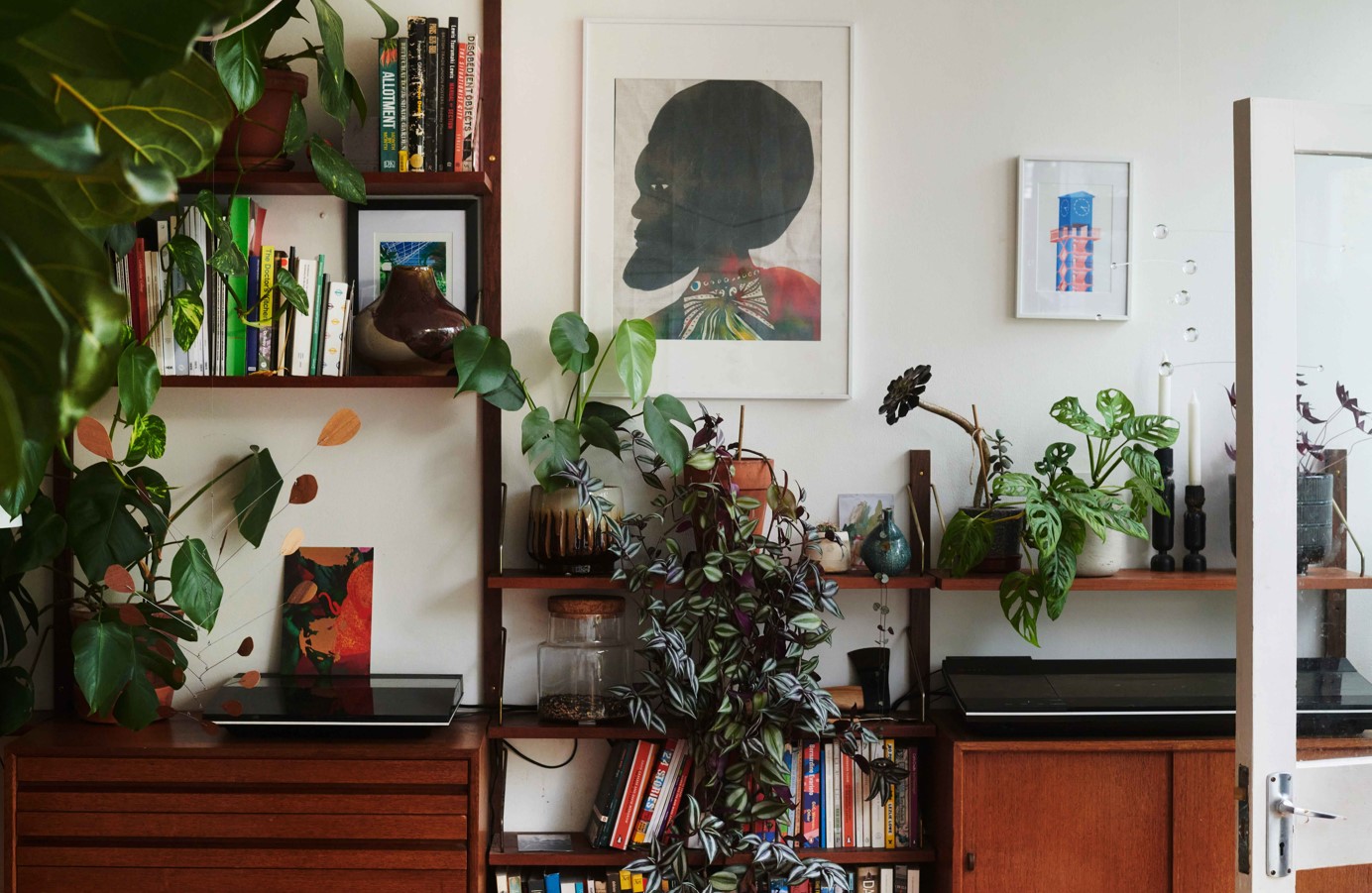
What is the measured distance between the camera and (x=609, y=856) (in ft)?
7.77

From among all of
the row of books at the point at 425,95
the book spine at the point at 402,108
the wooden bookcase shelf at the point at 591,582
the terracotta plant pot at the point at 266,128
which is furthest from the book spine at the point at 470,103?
the wooden bookcase shelf at the point at 591,582

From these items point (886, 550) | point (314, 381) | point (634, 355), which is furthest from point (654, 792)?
point (314, 381)

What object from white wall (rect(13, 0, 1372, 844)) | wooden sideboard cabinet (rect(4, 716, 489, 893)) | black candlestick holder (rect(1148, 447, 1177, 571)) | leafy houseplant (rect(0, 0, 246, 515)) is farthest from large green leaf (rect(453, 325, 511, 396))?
leafy houseplant (rect(0, 0, 246, 515))

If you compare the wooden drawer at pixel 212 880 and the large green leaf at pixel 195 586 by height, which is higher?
the large green leaf at pixel 195 586

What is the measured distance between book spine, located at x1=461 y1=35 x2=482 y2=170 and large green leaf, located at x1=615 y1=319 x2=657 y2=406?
51 cm

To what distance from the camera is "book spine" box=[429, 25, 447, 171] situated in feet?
7.73

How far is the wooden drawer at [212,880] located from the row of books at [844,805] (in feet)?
2.97

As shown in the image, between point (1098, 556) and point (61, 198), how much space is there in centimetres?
239

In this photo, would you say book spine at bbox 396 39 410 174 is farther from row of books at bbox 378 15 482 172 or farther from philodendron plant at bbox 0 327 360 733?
philodendron plant at bbox 0 327 360 733

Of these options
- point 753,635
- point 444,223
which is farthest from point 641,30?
point 753,635

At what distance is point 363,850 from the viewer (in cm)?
221

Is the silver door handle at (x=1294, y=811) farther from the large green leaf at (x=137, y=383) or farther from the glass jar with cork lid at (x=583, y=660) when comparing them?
the large green leaf at (x=137, y=383)

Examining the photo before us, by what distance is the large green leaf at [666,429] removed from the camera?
235cm

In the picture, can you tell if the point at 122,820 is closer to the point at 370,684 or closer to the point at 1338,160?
the point at 370,684
